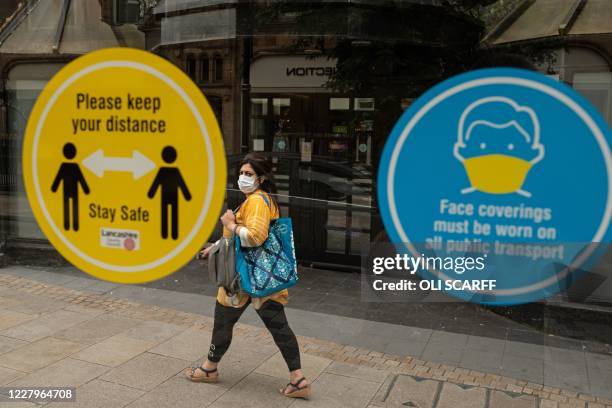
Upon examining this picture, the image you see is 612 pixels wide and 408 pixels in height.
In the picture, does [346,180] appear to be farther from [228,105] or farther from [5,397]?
[5,397]

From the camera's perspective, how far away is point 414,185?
11.8 ft

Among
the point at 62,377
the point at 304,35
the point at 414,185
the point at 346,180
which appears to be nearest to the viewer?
the point at 414,185

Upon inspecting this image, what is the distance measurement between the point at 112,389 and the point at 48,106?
6.20 feet

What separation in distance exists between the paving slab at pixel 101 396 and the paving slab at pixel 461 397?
2.03 m

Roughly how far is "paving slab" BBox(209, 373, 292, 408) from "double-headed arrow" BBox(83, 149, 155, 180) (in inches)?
62.6

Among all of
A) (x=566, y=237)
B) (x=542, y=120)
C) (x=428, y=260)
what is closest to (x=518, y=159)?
(x=542, y=120)

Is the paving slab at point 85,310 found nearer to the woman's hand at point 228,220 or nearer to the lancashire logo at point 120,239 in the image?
the lancashire logo at point 120,239

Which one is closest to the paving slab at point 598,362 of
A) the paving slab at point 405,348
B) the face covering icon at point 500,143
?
the paving slab at point 405,348

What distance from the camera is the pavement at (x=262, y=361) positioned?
416 cm

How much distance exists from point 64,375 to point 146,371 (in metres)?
0.56

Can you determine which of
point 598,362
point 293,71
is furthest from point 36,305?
point 598,362

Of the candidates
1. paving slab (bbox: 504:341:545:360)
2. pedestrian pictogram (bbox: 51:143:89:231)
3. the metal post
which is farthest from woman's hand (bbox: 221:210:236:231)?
paving slab (bbox: 504:341:545:360)

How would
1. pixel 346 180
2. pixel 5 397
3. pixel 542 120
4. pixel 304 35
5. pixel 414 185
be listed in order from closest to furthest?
pixel 542 120, pixel 414 185, pixel 5 397, pixel 304 35, pixel 346 180

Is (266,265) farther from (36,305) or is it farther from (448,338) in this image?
(36,305)
